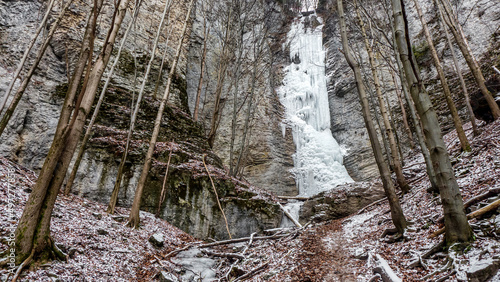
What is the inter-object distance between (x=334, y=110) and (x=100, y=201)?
1966cm

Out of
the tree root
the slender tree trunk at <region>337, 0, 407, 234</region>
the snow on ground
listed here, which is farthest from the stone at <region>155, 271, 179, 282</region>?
the slender tree trunk at <region>337, 0, 407, 234</region>

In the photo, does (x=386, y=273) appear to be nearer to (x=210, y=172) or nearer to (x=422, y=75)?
(x=210, y=172)

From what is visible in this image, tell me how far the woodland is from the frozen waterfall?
0.32 m

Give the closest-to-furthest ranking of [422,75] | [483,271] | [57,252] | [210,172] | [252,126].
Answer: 1. [483,271]
2. [57,252]
3. [210,172]
4. [422,75]
5. [252,126]

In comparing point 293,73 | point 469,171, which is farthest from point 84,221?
point 293,73

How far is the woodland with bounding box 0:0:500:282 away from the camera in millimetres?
2916

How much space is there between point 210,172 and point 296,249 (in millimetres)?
5123

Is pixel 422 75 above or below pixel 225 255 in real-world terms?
above

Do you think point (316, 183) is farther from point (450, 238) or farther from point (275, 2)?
point (275, 2)

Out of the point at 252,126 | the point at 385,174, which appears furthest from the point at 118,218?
the point at 252,126

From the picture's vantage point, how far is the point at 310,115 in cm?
2220

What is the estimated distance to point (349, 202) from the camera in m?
9.10

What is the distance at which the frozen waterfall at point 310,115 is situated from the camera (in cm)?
1853

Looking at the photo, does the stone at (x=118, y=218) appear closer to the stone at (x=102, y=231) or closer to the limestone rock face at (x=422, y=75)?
the stone at (x=102, y=231)
